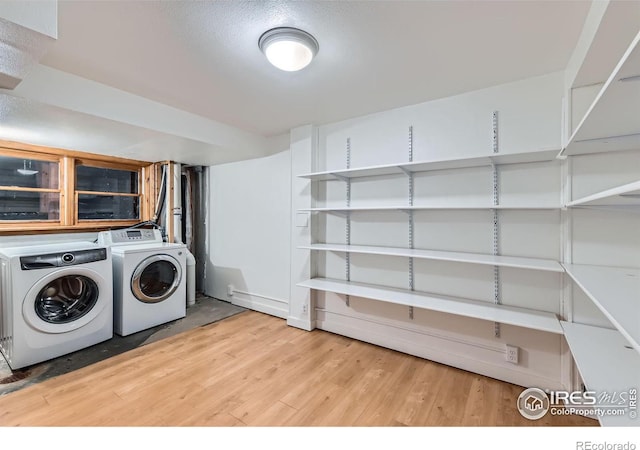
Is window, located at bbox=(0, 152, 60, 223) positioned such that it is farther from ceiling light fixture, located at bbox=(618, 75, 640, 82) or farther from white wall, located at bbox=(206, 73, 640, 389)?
ceiling light fixture, located at bbox=(618, 75, 640, 82)

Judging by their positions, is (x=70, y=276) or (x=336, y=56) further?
(x=70, y=276)

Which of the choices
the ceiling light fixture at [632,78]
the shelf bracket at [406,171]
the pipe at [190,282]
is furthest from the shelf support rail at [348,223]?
the pipe at [190,282]

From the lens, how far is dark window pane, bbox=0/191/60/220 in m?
2.89

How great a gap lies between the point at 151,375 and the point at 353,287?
1708 millimetres

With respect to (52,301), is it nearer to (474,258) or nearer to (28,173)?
(28,173)

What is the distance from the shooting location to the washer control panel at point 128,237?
3.23m

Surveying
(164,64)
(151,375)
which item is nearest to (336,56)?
(164,64)

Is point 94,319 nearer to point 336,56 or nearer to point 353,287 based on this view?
point 353,287

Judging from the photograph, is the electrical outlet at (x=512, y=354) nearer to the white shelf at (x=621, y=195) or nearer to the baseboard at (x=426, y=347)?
the baseboard at (x=426, y=347)

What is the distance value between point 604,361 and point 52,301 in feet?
12.4

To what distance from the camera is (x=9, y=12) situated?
1.02 metres

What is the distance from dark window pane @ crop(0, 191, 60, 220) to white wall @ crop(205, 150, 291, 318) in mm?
1675
